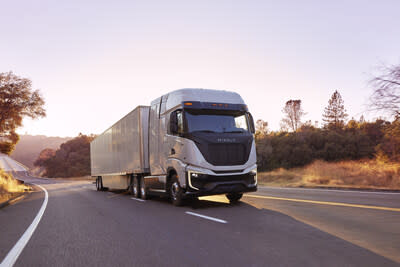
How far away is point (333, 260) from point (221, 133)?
6227 millimetres

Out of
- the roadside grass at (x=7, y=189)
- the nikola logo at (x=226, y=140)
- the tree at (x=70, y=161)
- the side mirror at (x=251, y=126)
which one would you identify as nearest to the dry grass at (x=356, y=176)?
the side mirror at (x=251, y=126)

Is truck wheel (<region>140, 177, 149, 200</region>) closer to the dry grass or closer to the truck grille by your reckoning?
the truck grille

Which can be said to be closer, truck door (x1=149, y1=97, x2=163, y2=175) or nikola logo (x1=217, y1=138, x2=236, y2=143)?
nikola logo (x1=217, y1=138, x2=236, y2=143)

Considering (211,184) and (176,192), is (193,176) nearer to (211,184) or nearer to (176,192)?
(211,184)

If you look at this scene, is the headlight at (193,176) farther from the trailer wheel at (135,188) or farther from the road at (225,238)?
the trailer wheel at (135,188)

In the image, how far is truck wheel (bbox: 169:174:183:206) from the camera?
10352 mm

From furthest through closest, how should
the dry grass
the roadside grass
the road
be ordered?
the roadside grass
the dry grass
the road

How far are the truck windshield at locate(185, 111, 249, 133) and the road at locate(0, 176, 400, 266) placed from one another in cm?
254

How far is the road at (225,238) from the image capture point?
4.38 meters

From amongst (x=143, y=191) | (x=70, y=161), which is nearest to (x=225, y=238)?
(x=143, y=191)

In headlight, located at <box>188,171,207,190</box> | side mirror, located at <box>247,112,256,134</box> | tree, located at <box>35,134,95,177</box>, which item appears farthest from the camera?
tree, located at <box>35,134,95,177</box>

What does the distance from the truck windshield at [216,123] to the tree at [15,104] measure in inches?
855

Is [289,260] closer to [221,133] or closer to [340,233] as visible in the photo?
[340,233]

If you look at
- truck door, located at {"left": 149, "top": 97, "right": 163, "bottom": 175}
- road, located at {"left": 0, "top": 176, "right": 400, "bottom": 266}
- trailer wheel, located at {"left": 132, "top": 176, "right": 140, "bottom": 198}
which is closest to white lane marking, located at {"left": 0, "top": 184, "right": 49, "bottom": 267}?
road, located at {"left": 0, "top": 176, "right": 400, "bottom": 266}
